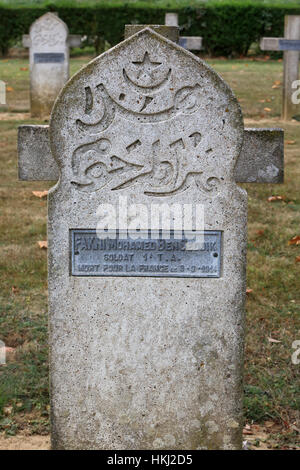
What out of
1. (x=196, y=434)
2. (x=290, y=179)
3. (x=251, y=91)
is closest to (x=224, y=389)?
(x=196, y=434)

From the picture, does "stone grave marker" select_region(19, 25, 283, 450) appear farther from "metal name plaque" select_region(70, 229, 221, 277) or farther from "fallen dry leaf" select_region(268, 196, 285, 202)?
"fallen dry leaf" select_region(268, 196, 285, 202)

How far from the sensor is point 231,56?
20766 mm

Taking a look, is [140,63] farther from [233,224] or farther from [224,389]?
[224,389]

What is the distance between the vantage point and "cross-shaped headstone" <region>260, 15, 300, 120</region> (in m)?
10.6

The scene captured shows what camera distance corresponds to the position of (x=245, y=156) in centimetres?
305

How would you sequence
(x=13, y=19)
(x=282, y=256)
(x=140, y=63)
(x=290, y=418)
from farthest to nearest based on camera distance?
(x=13, y=19)
(x=282, y=256)
(x=290, y=418)
(x=140, y=63)

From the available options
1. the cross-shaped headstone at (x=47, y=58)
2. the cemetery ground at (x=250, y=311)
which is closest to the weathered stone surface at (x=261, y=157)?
the cemetery ground at (x=250, y=311)

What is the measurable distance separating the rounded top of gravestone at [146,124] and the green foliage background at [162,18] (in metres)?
17.5

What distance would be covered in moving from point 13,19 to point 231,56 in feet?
21.1

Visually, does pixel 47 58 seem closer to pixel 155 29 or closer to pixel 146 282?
pixel 155 29

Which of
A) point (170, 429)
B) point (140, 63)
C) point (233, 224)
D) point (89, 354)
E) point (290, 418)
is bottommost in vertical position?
point (290, 418)

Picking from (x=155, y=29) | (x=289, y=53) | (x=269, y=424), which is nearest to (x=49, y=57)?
(x=289, y=53)

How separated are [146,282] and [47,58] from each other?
878cm

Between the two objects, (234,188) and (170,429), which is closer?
(234,188)
